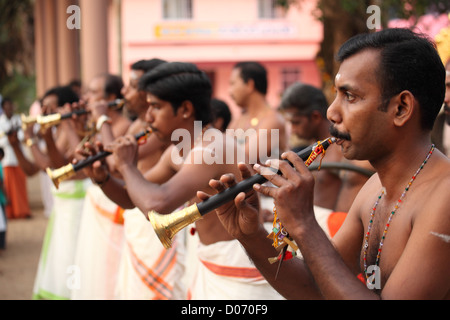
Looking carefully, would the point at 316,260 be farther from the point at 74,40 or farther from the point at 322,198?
the point at 74,40

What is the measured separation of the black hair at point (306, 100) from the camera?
182 inches

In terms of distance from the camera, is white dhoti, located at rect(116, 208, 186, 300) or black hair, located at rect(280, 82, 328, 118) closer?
white dhoti, located at rect(116, 208, 186, 300)

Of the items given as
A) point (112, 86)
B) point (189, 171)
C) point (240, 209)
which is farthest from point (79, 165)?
point (112, 86)

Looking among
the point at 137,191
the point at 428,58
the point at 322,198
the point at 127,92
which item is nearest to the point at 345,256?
the point at 428,58

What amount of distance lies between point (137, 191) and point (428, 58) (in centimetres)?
173

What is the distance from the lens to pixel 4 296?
6.23m

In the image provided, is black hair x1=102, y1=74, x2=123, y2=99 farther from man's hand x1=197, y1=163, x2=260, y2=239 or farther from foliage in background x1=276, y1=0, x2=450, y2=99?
man's hand x1=197, y1=163, x2=260, y2=239

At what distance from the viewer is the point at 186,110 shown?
3582 mm

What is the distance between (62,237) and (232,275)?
3.03 m

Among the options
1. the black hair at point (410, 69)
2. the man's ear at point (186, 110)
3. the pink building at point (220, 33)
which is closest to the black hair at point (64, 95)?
the man's ear at point (186, 110)

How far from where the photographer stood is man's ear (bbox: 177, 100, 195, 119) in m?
3.57

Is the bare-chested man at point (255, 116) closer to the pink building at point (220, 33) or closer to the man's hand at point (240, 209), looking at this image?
the man's hand at point (240, 209)

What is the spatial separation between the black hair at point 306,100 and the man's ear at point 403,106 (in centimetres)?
281

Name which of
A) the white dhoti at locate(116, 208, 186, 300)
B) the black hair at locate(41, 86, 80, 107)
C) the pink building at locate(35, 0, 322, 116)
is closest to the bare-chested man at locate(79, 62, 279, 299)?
the white dhoti at locate(116, 208, 186, 300)
